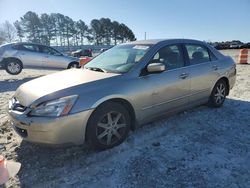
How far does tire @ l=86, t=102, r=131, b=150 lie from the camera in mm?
3768

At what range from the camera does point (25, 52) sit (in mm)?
12422

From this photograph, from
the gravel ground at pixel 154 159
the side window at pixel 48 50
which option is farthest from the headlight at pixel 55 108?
the side window at pixel 48 50

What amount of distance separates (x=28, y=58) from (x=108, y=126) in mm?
9677

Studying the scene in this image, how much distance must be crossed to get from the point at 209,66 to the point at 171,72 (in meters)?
1.27

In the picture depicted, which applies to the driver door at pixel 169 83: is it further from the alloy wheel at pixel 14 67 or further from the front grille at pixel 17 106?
the alloy wheel at pixel 14 67

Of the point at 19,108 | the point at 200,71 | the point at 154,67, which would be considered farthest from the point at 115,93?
the point at 200,71

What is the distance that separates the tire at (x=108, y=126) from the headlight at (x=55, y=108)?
388 millimetres

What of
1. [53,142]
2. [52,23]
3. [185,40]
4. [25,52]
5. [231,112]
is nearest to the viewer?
[53,142]

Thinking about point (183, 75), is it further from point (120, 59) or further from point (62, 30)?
point (62, 30)

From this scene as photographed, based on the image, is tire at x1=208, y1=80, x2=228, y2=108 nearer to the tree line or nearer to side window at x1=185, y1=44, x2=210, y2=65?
side window at x1=185, y1=44, x2=210, y2=65

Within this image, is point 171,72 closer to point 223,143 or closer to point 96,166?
point 223,143

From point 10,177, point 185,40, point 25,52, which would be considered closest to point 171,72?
point 185,40

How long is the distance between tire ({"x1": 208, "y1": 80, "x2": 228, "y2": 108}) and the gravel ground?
751 millimetres

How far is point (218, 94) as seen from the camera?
19.5ft
